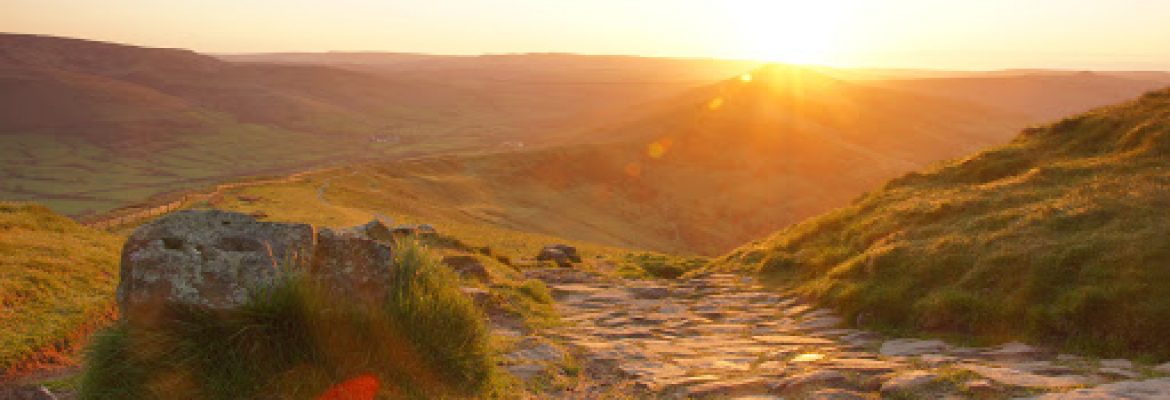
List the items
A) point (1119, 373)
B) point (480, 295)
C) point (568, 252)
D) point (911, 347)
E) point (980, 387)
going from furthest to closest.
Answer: point (568, 252), point (480, 295), point (911, 347), point (1119, 373), point (980, 387)

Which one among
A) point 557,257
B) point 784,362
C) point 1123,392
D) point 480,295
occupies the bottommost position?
point 557,257

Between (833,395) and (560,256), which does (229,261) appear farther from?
(560,256)

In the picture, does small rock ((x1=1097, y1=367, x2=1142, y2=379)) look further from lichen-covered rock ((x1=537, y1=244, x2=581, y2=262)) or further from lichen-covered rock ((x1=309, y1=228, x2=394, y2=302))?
lichen-covered rock ((x1=537, y1=244, x2=581, y2=262))

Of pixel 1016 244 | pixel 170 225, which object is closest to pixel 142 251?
pixel 170 225

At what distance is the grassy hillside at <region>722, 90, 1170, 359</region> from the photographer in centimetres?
1079

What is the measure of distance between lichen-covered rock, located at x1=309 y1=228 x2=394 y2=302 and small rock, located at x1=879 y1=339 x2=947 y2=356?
296 inches

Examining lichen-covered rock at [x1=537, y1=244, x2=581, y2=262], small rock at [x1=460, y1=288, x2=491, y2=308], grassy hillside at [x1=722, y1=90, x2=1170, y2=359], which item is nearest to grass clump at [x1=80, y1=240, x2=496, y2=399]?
small rock at [x1=460, y1=288, x2=491, y2=308]

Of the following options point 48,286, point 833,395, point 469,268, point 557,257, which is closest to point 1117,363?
point 833,395

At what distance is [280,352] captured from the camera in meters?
7.61

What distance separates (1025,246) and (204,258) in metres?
13.2

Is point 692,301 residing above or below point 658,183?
above

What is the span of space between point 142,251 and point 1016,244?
13901 mm

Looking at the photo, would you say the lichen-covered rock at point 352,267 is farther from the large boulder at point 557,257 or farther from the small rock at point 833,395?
the large boulder at point 557,257

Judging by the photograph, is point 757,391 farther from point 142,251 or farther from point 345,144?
point 345,144
